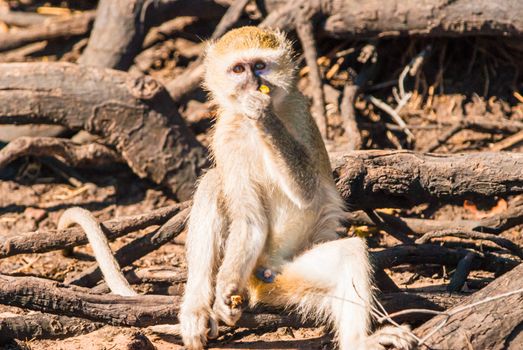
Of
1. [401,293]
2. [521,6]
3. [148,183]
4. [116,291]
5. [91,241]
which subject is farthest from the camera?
[148,183]

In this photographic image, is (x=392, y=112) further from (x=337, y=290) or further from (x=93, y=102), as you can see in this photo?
(x=337, y=290)

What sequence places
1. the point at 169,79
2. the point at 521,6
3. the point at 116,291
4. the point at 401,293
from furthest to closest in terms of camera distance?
the point at 169,79 → the point at 521,6 → the point at 116,291 → the point at 401,293

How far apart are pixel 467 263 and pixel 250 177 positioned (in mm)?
1425

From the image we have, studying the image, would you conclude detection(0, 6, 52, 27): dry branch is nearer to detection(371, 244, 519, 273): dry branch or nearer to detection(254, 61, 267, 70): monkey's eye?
detection(254, 61, 267, 70): monkey's eye

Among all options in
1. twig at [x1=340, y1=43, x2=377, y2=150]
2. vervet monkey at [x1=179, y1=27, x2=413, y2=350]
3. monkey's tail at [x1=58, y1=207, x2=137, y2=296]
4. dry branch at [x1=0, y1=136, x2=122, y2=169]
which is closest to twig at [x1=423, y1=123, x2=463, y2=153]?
twig at [x1=340, y1=43, x2=377, y2=150]

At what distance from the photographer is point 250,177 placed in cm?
504

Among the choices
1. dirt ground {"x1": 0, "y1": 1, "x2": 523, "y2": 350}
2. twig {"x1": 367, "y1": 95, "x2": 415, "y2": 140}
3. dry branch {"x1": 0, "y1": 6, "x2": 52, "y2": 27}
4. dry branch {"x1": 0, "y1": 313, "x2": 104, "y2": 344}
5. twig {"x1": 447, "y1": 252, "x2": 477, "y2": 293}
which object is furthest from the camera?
dry branch {"x1": 0, "y1": 6, "x2": 52, "y2": 27}

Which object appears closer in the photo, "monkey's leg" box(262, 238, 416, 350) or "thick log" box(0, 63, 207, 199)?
"monkey's leg" box(262, 238, 416, 350)

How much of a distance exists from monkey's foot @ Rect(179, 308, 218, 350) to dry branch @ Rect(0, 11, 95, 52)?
12.5ft

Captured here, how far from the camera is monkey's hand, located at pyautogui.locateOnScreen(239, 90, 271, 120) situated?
4.58 metres

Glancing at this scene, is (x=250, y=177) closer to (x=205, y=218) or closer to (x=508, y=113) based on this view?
(x=205, y=218)

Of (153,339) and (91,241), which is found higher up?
(91,241)

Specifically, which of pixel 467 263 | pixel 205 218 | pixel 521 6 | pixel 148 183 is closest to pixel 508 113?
pixel 521 6

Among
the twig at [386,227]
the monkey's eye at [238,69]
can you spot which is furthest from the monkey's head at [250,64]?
the twig at [386,227]
